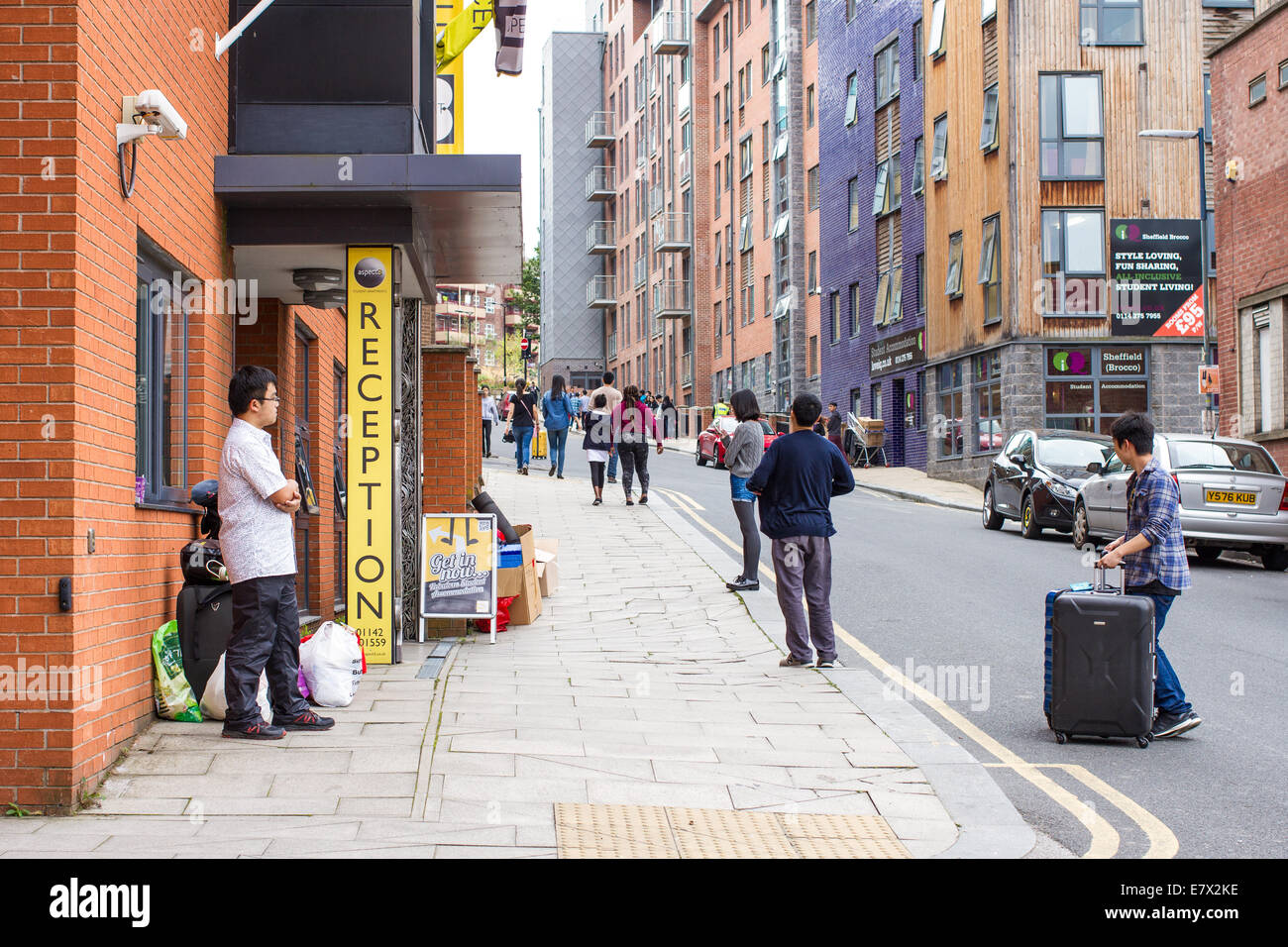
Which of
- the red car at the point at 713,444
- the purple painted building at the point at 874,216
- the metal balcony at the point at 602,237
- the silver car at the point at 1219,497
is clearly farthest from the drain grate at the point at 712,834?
the metal balcony at the point at 602,237

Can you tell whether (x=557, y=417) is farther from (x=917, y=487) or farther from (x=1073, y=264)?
(x=1073, y=264)

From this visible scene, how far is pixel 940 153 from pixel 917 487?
1025 centimetres

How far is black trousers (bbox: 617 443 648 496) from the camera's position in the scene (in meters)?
20.7

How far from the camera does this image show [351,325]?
9.76 m

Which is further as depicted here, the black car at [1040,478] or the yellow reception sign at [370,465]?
the black car at [1040,478]

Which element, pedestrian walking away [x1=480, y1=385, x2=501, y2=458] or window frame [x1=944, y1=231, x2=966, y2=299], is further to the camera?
window frame [x1=944, y1=231, x2=966, y2=299]

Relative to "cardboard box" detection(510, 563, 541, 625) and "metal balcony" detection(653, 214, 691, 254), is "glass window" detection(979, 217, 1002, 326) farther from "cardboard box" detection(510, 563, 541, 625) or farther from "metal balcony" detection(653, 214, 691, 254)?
"metal balcony" detection(653, 214, 691, 254)

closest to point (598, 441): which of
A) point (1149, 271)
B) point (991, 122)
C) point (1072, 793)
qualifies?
point (1072, 793)

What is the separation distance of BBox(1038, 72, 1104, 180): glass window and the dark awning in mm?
24370

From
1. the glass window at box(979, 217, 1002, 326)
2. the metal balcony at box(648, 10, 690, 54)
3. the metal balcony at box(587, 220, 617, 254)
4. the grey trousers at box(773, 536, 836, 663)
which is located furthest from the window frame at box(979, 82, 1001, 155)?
the metal balcony at box(587, 220, 617, 254)

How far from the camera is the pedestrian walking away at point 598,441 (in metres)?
20.7

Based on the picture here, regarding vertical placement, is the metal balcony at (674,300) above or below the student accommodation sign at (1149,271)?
above

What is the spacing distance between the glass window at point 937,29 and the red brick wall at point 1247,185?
38.0 feet

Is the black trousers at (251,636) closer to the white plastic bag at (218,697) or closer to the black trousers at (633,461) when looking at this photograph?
the white plastic bag at (218,697)
